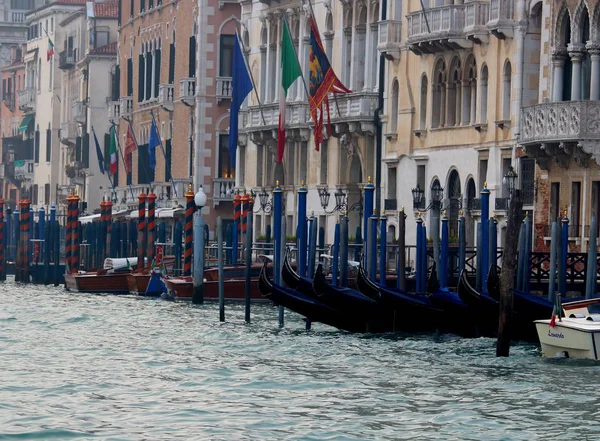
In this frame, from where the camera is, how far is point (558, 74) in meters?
32.2

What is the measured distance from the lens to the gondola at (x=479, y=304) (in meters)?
26.6

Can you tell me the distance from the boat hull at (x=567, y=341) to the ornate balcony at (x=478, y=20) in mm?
11186

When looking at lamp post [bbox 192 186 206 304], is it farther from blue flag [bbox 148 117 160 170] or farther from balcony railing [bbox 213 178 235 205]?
balcony railing [bbox 213 178 235 205]

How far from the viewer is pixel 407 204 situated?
39.0 m

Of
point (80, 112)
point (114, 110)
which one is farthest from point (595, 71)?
point (80, 112)

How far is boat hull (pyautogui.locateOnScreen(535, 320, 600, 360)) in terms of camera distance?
23641 mm

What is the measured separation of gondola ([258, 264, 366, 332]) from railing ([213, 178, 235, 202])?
2125cm

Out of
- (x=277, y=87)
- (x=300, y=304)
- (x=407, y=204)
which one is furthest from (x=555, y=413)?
(x=277, y=87)

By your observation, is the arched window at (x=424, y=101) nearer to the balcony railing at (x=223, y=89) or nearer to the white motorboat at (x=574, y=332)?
the balcony railing at (x=223, y=89)

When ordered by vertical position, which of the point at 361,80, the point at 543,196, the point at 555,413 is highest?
the point at 361,80

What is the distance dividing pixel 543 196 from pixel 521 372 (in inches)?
389

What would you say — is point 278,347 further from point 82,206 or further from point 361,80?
point 82,206

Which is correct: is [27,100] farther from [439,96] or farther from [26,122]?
[439,96]

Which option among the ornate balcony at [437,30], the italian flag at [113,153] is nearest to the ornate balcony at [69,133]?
the italian flag at [113,153]
